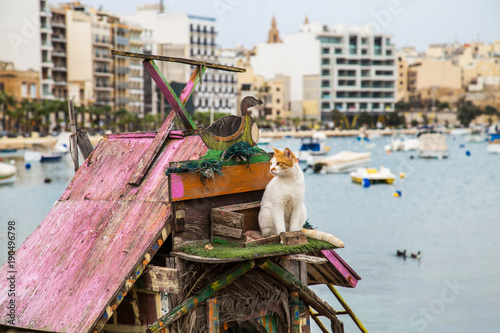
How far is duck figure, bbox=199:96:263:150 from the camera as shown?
7.78 meters

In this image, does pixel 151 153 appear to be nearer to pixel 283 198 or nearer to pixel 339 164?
pixel 283 198

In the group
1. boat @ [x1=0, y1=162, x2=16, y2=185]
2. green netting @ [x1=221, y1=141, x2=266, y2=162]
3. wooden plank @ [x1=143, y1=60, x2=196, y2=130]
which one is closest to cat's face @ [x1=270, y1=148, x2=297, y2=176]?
green netting @ [x1=221, y1=141, x2=266, y2=162]

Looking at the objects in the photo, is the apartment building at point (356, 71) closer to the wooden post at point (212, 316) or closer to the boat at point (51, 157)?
the boat at point (51, 157)

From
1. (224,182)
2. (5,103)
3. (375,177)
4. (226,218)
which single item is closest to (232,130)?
(224,182)

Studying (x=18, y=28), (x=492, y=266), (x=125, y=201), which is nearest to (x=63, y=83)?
(x=18, y=28)

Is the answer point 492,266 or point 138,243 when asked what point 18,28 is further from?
point 138,243

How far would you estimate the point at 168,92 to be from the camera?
26.1 feet

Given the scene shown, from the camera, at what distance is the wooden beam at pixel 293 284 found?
786 cm

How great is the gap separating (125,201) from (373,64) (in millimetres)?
170890

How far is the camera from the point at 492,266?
32719mm

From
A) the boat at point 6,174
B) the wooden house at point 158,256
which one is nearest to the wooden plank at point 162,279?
the wooden house at point 158,256

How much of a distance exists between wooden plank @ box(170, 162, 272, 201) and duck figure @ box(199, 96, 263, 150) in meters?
0.27

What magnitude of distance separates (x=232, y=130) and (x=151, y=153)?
2.91ft

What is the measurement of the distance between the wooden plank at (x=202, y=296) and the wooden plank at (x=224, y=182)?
2.52ft
